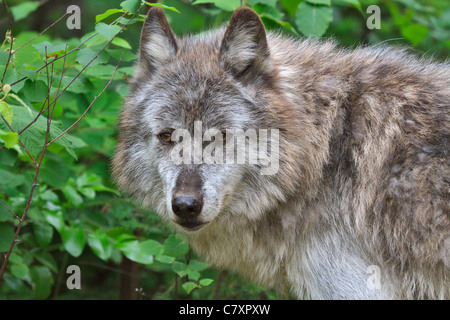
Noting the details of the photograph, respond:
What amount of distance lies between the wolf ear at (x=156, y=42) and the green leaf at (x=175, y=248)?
1.43 metres

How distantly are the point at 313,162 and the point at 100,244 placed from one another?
2234 mm

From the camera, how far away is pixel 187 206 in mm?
3557

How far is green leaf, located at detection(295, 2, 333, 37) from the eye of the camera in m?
5.10

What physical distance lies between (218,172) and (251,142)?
1.02 ft

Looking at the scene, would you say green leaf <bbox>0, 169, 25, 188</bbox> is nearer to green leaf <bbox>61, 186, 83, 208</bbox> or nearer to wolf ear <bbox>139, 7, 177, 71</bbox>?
green leaf <bbox>61, 186, 83, 208</bbox>

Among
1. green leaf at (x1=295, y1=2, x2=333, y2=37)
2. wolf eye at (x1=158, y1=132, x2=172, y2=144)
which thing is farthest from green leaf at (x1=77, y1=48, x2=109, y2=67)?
green leaf at (x1=295, y1=2, x2=333, y2=37)

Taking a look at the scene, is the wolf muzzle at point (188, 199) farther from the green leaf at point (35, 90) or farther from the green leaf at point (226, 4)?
the green leaf at point (226, 4)

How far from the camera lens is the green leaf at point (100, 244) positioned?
5098 millimetres

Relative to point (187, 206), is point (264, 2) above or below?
above

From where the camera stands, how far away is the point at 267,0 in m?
5.04

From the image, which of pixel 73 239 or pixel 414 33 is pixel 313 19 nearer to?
pixel 414 33

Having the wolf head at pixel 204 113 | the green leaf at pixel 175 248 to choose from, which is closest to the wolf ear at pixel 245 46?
the wolf head at pixel 204 113

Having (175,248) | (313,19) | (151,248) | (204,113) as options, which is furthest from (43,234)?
(313,19)

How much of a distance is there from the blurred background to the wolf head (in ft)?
1.31
